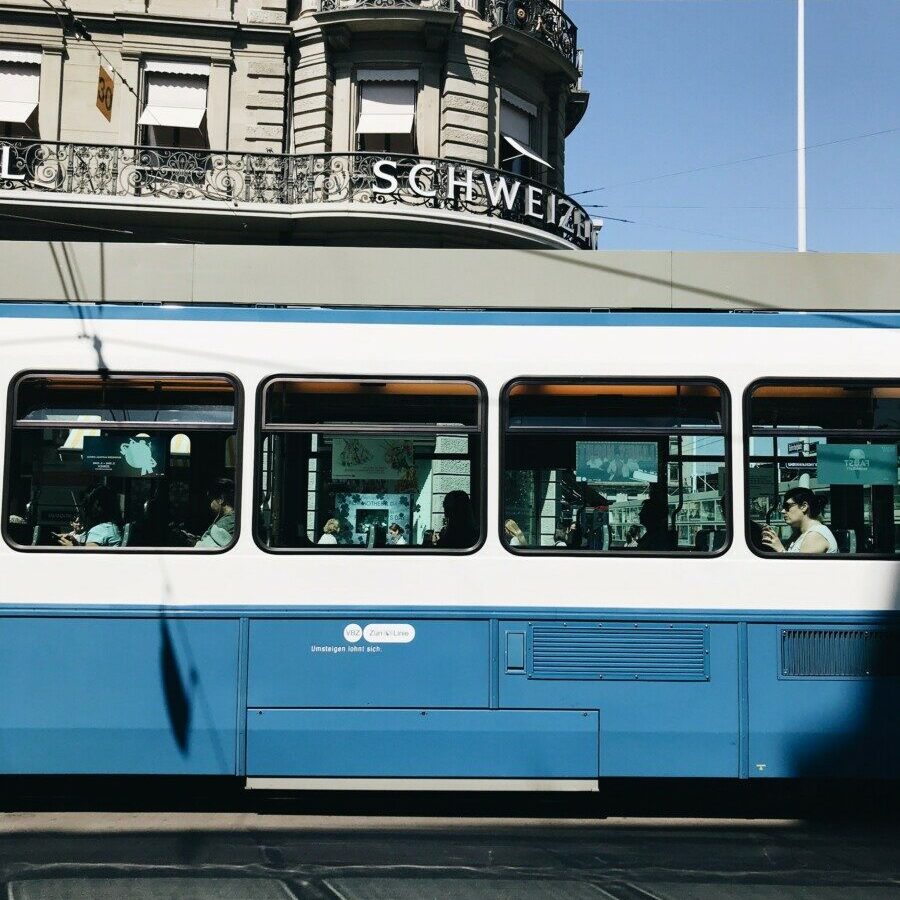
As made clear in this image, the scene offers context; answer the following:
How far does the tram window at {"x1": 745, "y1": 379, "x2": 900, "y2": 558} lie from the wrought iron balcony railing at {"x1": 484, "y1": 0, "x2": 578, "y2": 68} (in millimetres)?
16779

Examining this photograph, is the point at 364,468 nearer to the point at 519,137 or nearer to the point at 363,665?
the point at 363,665

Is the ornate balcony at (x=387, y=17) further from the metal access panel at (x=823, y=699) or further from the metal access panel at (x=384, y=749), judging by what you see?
the metal access panel at (x=384, y=749)

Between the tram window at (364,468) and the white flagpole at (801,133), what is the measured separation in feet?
63.9

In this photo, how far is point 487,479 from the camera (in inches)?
243

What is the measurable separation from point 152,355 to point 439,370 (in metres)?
1.73

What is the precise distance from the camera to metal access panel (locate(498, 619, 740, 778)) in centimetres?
608

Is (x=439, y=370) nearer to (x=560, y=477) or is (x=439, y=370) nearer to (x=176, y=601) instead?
(x=560, y=477)

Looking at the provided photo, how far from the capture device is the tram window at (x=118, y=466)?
241 inches

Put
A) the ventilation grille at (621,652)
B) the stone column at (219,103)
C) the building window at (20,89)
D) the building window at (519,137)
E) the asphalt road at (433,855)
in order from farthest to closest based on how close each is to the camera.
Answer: the building window at (519,137)
the stone column at (219,103)
the building window at (20,89)
the ventilation grille at (621,652)
the asphalt road at (433,855)

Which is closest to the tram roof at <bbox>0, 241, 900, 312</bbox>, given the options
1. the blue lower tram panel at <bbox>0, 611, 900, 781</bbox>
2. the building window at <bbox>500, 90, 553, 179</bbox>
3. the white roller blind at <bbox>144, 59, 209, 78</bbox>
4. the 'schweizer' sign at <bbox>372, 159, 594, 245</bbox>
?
the blue lower tram panel at <bbox>0, 611, 900, 781</bbox>

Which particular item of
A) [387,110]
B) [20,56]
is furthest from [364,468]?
[20,56]

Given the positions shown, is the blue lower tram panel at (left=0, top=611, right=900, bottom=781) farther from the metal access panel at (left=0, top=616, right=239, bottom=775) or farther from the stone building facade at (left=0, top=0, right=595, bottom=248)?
the stone building facade at (left=0, top=0, right=595, bottom=248)

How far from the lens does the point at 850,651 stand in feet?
20.1

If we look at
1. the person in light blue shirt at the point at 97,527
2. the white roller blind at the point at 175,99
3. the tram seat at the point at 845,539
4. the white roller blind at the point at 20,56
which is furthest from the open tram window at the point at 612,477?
the white roller blind at the point at 20,56
